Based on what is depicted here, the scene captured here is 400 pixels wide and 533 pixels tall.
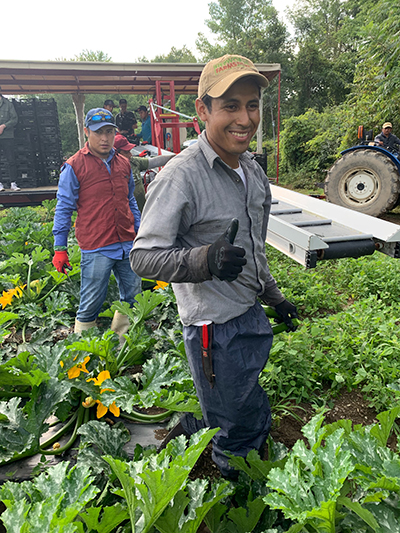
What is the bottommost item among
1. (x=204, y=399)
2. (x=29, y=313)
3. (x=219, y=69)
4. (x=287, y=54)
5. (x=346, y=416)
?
(x=346, y=416)

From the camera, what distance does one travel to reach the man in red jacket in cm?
352

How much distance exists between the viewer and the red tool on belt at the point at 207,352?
1.84 metres

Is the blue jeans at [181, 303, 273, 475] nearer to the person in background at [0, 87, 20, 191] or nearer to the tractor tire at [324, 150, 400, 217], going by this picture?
the tractor tire at [324, 150, 400, 217]

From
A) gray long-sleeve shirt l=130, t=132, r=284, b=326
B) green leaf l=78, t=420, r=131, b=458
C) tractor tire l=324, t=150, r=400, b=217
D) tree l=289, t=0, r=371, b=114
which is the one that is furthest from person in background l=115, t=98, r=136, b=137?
tree l=289, t=0, r=371, b=114

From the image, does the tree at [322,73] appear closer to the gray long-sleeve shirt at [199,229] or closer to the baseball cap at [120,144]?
the baseball cap at [120,144]

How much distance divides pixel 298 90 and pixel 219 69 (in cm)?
3102

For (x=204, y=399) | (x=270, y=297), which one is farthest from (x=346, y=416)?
(x=204, y=399)

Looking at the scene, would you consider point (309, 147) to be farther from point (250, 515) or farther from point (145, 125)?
point (250, 515)

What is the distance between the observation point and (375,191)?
7160mm

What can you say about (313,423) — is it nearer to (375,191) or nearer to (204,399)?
(204,399)

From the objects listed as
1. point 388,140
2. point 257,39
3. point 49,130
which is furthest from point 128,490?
point 257,39

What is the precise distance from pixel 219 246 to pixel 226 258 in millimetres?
62

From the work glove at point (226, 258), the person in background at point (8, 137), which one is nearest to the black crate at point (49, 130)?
the person in background at point (8, 137)

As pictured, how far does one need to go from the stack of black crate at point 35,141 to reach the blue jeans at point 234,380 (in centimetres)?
972
